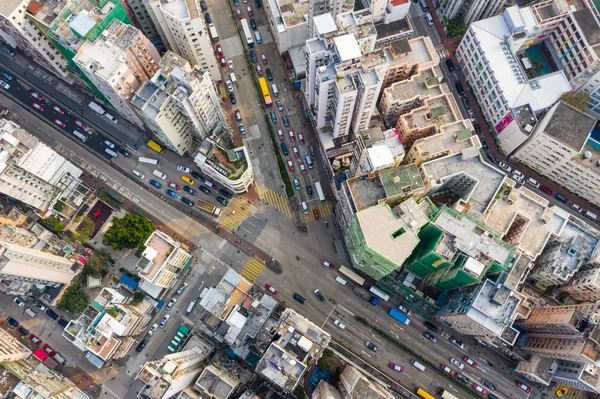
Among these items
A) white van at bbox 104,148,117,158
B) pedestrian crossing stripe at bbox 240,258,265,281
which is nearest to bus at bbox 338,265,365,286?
pedestrian crossing stripe at bbox 240,258,265,281

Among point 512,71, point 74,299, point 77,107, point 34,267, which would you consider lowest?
point 74,299

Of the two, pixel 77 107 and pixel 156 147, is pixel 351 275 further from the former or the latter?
pixel 77 107

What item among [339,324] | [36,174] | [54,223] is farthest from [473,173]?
[54,223]

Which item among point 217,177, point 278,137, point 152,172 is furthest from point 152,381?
point 278,137

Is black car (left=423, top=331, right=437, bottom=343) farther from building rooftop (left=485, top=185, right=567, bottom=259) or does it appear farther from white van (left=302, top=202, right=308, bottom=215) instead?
white van (left=302, top=202, right=308, bottom=215)

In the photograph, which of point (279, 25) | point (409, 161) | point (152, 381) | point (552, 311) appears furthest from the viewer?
point (279, 25)

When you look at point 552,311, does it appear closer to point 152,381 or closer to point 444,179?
point 444,179
